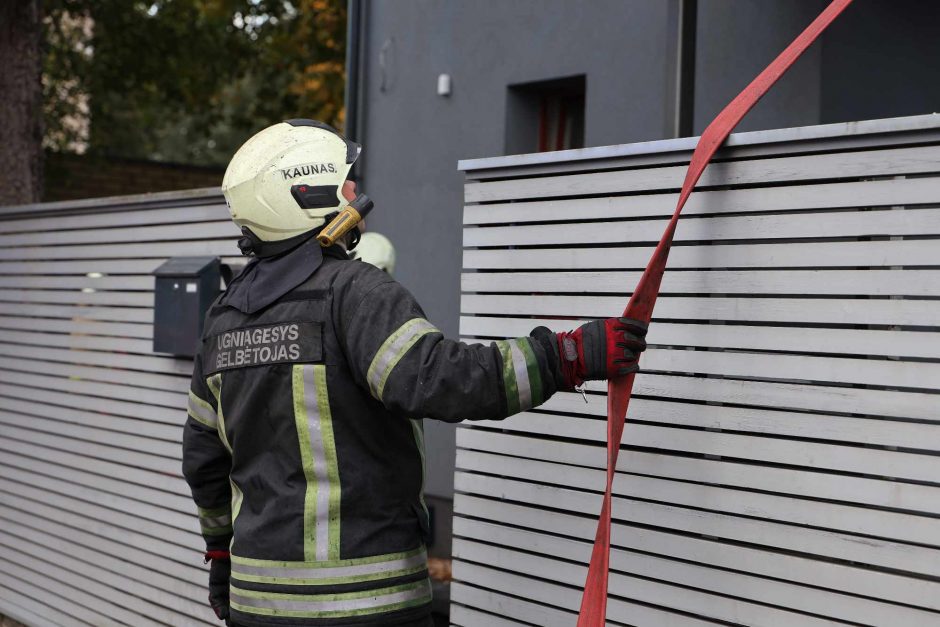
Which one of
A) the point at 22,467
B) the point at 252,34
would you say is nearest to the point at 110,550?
the point at 22,467

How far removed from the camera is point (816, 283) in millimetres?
2713

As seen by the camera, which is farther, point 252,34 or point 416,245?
point 252,34

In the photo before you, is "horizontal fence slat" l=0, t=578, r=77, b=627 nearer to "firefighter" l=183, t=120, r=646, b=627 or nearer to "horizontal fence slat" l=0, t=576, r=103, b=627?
"horizontal fence slat" l=0, t=576, r=103, b=627

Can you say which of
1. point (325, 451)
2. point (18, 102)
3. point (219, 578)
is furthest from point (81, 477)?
point (18, 102)

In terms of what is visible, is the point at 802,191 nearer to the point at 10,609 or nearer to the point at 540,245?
the point at 540,245

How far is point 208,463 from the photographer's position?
11.4 ft

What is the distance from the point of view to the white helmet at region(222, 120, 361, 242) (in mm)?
3119

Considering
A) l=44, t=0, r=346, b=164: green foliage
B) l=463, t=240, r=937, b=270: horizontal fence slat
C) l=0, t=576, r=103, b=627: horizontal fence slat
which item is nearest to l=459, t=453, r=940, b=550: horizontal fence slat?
l=463, t=240, r=937, b=270: horizontal fence slat

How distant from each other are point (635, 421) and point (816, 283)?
2.09 feet

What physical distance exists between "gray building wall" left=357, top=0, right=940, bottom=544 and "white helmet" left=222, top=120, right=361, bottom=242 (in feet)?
10.9

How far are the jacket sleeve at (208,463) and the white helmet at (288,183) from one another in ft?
1.67

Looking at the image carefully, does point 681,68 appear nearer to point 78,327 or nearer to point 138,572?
point 78,327

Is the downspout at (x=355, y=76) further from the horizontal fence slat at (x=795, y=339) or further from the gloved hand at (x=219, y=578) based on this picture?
the horizontal fence slat at (x=795, y=339)

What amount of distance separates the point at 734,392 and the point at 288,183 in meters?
1.24
